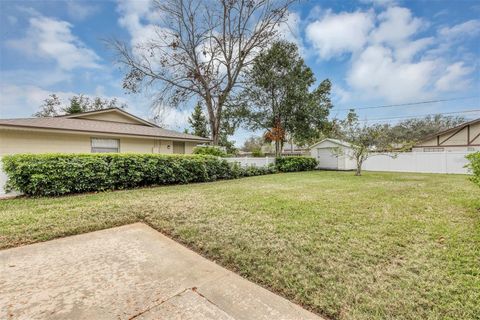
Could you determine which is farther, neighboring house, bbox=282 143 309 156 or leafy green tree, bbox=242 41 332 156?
neighboring house, bbox=282 143 309 156

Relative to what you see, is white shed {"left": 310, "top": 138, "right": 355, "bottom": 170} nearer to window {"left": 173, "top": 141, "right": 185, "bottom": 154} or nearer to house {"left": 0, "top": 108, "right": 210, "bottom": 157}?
house {"left": 0, "top": 108, "right": 210, "bottom": 157}

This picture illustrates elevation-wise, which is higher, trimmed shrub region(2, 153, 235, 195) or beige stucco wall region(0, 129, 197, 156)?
beige stucco wall region(0, 129, 197, 156)

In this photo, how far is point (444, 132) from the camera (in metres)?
17.8

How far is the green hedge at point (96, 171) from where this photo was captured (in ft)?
20.3

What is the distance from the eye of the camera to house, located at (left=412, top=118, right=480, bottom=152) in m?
16.3

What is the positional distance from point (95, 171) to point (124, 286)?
242 inches

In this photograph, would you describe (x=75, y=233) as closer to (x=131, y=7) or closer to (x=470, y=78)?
(x=131, y=7)

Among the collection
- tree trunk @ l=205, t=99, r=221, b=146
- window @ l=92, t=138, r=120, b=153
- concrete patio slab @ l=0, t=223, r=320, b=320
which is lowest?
concrete patio slab @ l=0, t=223, r=320, b=320

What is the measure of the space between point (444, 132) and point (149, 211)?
22.0 meters

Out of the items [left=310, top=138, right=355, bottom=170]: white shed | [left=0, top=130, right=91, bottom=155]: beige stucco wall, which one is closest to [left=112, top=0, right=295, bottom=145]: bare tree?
[left=0, top=130, right=91, bottom=155]: beige stucco wall

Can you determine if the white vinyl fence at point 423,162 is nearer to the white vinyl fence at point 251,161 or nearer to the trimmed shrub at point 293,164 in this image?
the trimmed shrub at point 293,164

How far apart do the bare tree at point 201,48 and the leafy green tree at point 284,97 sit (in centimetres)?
231

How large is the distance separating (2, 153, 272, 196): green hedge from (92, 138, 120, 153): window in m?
3.66

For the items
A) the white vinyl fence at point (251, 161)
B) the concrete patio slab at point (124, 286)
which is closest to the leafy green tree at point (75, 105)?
the white vinyl fence at point (251, 161)
